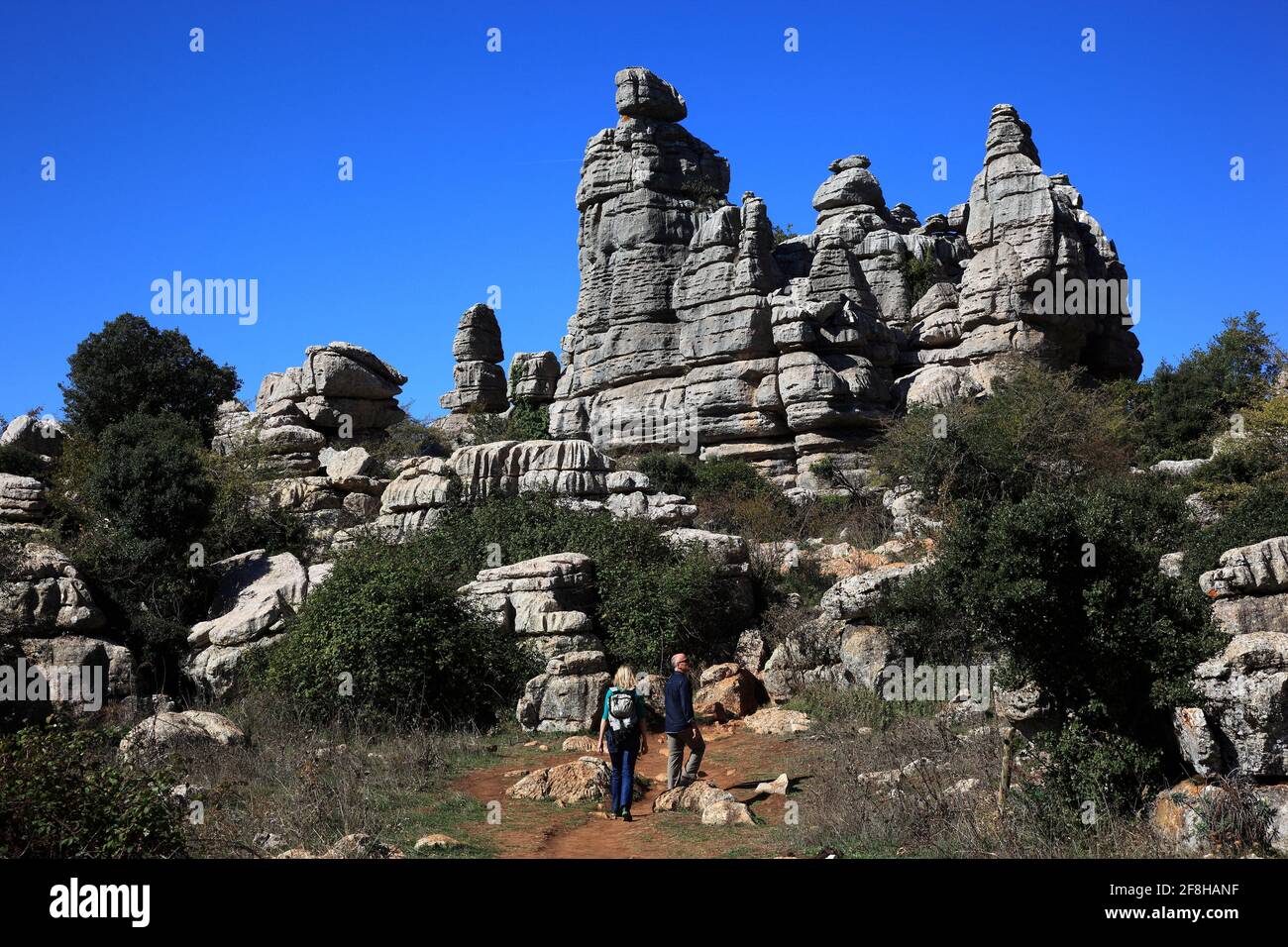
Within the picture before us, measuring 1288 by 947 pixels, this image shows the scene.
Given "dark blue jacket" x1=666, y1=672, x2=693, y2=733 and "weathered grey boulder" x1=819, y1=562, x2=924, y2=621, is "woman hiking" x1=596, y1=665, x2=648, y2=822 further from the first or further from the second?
"weathered grey boulder" x1=819, y1=562, x2=924, y2=621

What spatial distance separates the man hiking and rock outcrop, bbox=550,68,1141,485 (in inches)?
900

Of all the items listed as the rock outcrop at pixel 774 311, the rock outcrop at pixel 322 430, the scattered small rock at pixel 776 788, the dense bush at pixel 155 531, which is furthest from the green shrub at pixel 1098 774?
the rock outcrop at pixel 774 311

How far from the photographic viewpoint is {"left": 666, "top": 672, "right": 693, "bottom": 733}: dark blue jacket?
11.3 meters

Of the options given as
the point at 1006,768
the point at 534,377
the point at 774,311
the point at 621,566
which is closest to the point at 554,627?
the point at 621,566

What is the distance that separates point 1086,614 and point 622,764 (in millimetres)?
4642

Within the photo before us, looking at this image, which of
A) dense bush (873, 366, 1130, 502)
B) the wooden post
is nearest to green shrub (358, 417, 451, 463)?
dense bush (873, 366, 1130, 502)

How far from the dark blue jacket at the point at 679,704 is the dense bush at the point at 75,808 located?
5119mm

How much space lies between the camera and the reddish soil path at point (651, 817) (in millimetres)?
9359

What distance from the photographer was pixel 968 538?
1046cm

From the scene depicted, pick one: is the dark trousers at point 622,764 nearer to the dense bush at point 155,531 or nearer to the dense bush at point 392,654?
the dense bush at point 392,654

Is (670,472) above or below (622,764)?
above

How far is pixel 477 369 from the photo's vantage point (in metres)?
45.1

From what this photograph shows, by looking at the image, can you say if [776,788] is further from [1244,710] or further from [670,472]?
[670,472]
